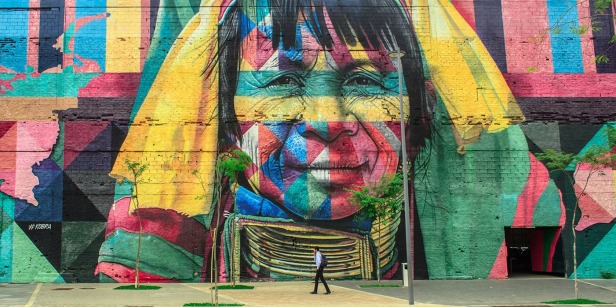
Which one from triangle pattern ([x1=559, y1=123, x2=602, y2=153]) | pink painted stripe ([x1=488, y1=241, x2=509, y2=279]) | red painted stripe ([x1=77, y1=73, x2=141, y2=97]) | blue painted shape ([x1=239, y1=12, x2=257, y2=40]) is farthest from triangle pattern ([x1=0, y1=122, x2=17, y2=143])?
triangle pattern ([x1=559, y1=123, x2=602, y2=153])

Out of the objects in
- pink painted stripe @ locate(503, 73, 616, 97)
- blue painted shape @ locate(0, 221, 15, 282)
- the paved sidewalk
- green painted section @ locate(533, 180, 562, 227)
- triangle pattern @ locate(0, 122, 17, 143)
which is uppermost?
pink painted stripe @ locate(503, 73, 616, 97)

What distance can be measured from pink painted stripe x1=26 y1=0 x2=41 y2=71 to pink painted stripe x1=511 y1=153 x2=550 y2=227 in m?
18.8

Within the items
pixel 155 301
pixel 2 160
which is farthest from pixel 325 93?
pixel 2 160

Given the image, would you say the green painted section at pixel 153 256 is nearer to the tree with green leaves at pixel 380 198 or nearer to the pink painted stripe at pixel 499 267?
the tree with green leaves at pixel 380 198

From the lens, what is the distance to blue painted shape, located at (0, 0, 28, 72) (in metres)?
21.4

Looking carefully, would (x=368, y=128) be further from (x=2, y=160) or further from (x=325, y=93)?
(x=2, y=160)

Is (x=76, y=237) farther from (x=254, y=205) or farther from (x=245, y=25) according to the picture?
(x=245, y=25)

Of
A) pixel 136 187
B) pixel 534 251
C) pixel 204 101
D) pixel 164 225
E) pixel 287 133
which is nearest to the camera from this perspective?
pixel 136 187

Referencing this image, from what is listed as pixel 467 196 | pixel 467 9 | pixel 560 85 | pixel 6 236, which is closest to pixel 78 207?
pixel 6 236

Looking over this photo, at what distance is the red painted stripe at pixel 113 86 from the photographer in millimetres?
21266

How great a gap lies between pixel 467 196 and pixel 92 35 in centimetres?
1536

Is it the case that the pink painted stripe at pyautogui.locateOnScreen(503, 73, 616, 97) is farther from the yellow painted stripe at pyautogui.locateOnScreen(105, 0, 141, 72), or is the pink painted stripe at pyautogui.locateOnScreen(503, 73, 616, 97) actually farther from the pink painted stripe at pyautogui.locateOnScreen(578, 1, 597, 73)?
the yellow painted stripe at pyautogui.locateOnScreen(105, 0, 141, 72)

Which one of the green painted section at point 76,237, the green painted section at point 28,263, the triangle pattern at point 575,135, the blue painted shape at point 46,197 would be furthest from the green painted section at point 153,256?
the triangle pattern at point 575,135

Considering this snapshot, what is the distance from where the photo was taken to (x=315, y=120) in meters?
21.5
